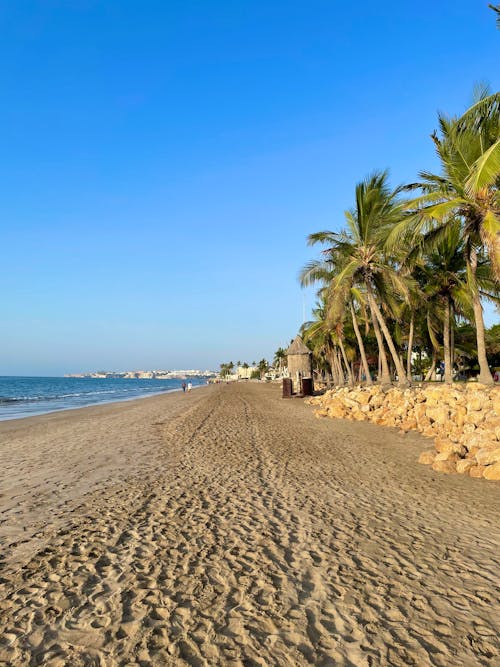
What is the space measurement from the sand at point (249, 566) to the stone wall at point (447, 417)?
1.47 feet

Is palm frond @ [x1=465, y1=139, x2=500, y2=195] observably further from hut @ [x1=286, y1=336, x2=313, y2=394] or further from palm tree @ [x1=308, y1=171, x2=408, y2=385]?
hut @ [x1=286, y1=336, x2=313, y2=394]

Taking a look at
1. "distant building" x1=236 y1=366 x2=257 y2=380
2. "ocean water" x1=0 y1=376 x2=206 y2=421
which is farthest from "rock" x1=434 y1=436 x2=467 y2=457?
"distant building" x1=236 y1=366 x2=257 y2=380

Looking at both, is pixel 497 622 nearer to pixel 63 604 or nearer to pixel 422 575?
pixel 422 575

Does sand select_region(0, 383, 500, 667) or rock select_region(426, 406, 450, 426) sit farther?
rock select_region(426, 406, 450, 426)

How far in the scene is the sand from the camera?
2701mm

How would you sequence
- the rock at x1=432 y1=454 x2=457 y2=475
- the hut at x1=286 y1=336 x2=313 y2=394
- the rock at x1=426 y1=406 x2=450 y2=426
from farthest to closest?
the hut at x1=286 y1=336 x2=313 y2=394
the rock at x1=426 y1=406 x2=450 y2=426
the rock at x1=432 y1=454 x2=457 y2=475

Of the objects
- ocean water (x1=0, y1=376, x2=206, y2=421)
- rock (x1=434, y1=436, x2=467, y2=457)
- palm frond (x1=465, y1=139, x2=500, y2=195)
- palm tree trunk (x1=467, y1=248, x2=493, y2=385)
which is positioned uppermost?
palm frond (x1=465, y1=139, x2=500, y2=195)

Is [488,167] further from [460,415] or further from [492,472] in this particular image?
[492,472]

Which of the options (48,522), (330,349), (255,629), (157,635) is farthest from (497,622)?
(330,349)

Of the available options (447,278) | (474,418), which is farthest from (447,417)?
(447,278)

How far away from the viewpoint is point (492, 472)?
21.0ft

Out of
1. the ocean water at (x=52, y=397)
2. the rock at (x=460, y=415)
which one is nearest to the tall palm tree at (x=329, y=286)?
the rock at (x=460, y=415)

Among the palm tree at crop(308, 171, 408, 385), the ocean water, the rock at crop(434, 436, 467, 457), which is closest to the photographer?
the rock at crop(434, 436, 467, 457)

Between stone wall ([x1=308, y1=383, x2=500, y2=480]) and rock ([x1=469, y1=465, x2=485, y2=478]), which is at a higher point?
stone wall ([x1=308, y1=383, x2=500, y2=480])
